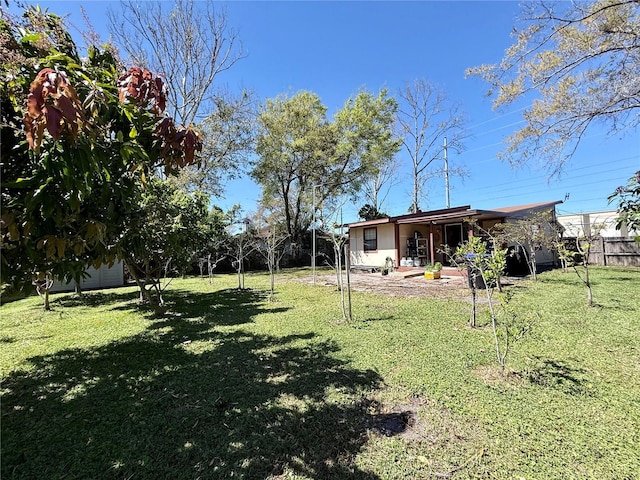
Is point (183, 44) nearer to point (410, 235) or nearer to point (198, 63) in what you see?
point (198, 63)

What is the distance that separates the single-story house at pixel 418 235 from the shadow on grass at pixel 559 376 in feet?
33.7

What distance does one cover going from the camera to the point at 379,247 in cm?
1633

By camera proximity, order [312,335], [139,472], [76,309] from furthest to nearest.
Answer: [76,309], [312,335], [139,472]

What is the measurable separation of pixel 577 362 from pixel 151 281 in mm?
7742

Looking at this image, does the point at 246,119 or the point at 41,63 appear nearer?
the point at 41,63

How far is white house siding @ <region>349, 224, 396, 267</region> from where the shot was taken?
15.7 m

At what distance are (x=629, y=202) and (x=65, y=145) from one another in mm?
4666

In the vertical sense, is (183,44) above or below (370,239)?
above

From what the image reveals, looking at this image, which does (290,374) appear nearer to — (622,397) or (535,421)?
(535,421)

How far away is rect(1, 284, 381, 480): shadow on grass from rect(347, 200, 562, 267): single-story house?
1121cm

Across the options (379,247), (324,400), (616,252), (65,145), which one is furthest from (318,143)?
(65,145)

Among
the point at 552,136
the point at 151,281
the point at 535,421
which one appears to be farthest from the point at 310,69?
the point at 535,421

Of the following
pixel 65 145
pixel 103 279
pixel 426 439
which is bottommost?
pixel 426 439

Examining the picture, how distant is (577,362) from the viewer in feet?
12.3
